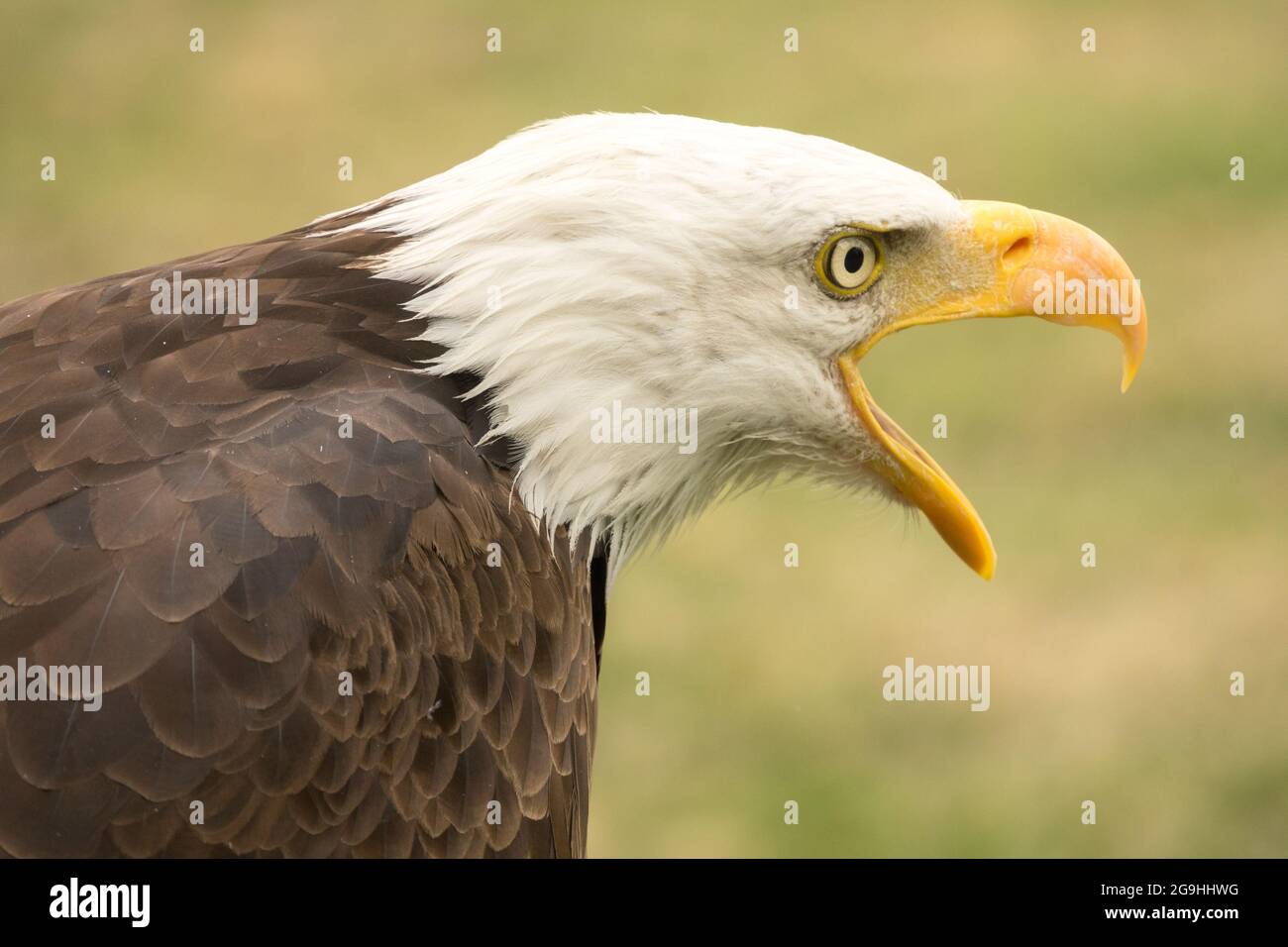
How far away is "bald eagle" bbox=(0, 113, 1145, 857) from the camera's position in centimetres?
278

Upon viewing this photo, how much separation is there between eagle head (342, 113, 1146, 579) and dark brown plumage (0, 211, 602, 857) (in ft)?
0.38

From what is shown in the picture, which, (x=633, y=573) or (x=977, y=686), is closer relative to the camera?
(x=977, y=686)

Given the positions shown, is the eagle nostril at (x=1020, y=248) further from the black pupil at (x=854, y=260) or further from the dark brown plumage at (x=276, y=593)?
the dark brown plumage at (x=276, y=593)

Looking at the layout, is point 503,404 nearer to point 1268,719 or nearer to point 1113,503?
point 1268,719

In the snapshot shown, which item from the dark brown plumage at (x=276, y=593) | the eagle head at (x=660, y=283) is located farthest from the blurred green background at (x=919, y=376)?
the dark brown plumage at (x=276, y=593)

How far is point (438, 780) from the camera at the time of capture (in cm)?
303

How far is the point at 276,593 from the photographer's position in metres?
2.84

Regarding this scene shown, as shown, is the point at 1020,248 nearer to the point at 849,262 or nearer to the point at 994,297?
the point at 994,297

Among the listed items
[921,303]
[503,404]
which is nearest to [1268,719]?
[921,303]

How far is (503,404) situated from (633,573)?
14.4 ft

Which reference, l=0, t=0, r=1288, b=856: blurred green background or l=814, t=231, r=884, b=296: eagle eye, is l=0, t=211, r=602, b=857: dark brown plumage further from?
l=0, t=0, r=1288, b=856: blurred green background

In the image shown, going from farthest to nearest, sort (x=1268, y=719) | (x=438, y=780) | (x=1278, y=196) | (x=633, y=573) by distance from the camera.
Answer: (x=1278, y=196)
(x=633, y=573)
(x=1268, y=719)
(x=438, y=780)

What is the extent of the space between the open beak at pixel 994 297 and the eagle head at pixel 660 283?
1 centimetres

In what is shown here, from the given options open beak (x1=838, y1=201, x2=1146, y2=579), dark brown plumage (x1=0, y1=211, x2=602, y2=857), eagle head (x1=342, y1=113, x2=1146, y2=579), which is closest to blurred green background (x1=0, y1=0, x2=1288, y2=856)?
open beak (x1=838, y1=201, x2=1146, y2=579)
